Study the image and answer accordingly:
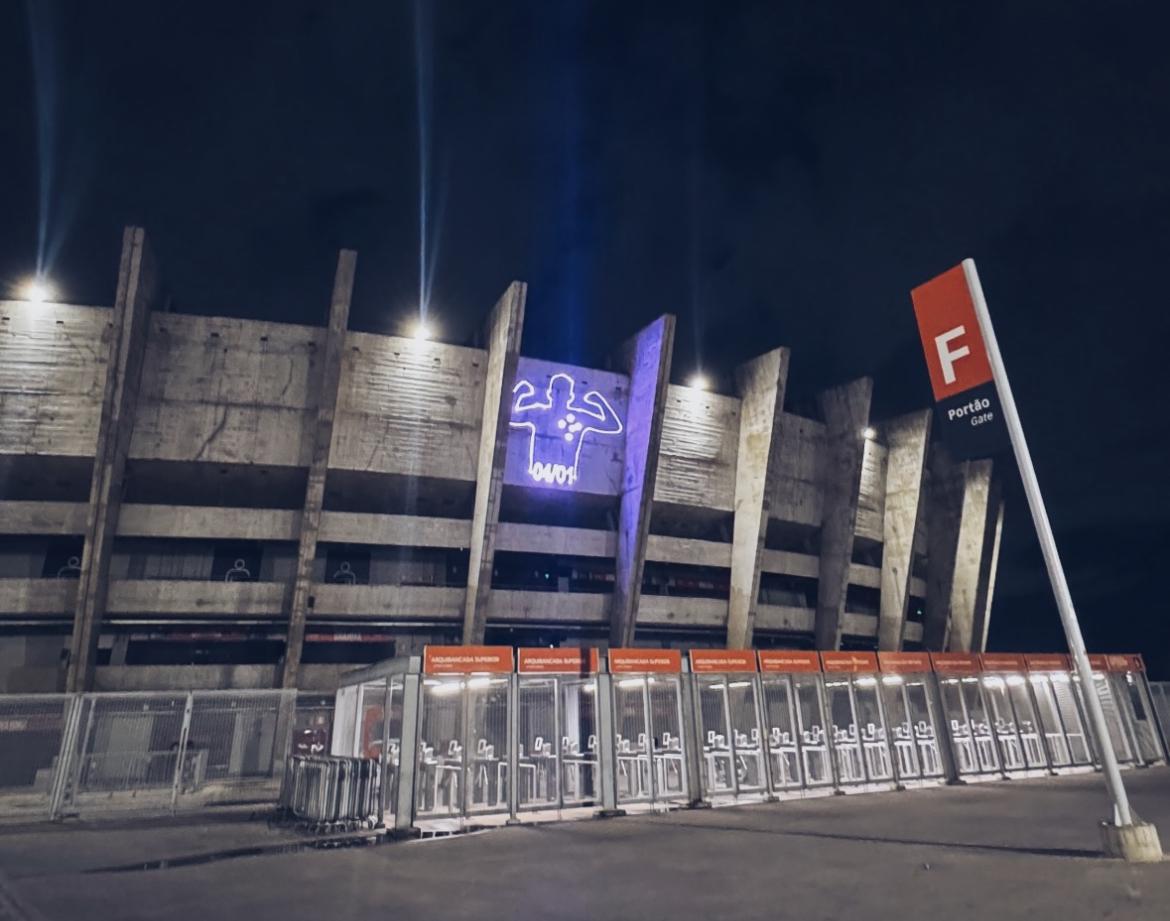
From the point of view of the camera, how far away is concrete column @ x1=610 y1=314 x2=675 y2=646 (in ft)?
93.7

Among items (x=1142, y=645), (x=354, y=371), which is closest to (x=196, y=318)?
(x=354, y=371)

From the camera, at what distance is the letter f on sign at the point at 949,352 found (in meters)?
8.86

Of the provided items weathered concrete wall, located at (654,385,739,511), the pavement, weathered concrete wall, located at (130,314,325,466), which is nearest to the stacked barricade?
the pavement

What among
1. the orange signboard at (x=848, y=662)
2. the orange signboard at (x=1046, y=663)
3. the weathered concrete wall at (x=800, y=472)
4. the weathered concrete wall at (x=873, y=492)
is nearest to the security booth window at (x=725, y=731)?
the orange signboard at (x=848, y=662)

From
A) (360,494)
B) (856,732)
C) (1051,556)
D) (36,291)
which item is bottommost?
(856,732)

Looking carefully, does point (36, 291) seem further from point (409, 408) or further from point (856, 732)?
point (856, 732)

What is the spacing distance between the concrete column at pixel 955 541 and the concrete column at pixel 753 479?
60.4ft

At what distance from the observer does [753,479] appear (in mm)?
31969

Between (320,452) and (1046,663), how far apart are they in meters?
25.9

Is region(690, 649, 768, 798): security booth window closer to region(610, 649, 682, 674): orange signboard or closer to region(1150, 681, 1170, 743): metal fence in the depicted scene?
region(610, 649, 682, 674): orange signboard

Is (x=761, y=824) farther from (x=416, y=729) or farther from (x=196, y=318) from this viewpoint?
(x=196, y=318)

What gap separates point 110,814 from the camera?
14172mm

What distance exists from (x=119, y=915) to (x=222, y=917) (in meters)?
0.94

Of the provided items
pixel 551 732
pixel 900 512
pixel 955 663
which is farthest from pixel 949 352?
pixel 900 512
